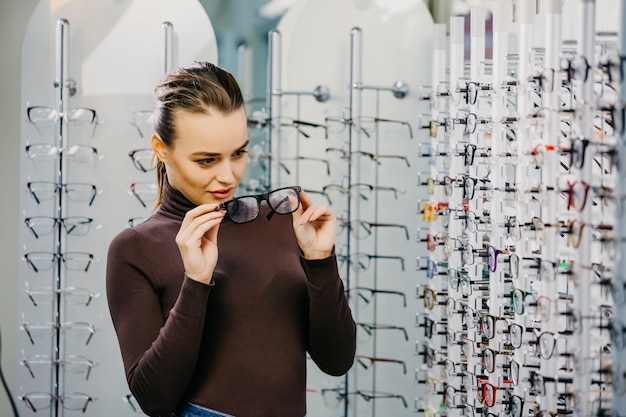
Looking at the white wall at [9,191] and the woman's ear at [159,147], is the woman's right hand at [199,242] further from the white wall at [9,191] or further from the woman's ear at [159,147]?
the white wall at [9,191]

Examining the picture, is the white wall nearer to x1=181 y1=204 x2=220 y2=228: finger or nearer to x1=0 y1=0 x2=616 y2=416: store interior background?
x1=0 y1=0 x2=616 y2=416: store interior background

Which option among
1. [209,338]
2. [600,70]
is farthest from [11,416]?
[600,70]

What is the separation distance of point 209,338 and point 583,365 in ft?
3.06

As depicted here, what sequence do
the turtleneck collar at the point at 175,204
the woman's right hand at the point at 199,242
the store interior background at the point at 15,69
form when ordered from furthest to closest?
1. the store interior background at the point at 15,69
2. the turtleneck collar at the point at 175,204
3. the woman's right hand at the point at 199,242

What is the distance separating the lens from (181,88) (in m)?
2.07

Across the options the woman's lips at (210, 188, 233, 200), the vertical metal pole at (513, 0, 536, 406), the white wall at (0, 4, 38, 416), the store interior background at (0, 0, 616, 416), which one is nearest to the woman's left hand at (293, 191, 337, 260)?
the woman's lips at (210, 188, 233, 200)

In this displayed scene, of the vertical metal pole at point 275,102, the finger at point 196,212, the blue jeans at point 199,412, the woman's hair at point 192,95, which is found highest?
the vertical metal pole at point 275,102

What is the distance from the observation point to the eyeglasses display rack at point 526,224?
7.66ft

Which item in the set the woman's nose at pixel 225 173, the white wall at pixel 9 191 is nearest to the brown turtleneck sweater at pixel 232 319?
the woman's nose at pixel 225 173

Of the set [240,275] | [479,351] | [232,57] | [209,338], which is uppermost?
[232,57]

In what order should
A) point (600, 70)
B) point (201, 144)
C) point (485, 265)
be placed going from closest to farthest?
point (201, 144)
point (600, 70)
point (485, 265)

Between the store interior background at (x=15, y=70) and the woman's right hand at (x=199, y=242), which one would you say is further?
the store interior background at (x=15, y=70)

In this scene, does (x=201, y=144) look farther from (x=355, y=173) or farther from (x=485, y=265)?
(x=355, y=173)

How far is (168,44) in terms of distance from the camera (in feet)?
15.2
